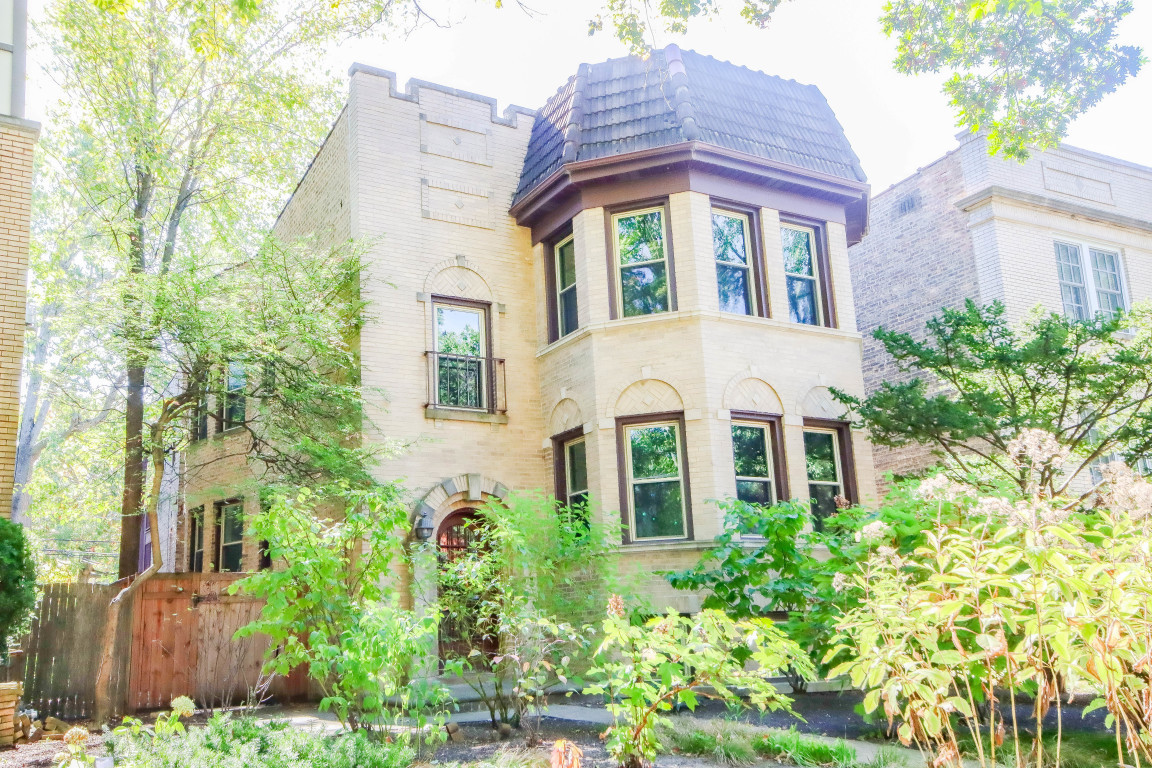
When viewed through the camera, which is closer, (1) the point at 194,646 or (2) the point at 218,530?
(1) the point at 194,646

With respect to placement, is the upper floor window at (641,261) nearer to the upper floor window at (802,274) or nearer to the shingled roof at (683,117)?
the shingled roof at (683,117)

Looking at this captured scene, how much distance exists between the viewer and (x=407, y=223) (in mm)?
14117

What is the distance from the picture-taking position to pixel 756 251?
1416 cm

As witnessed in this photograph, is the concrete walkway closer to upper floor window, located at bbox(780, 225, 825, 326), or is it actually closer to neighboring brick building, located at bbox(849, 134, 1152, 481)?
upper floor window, located at bbox(780, 225, 825, 326)

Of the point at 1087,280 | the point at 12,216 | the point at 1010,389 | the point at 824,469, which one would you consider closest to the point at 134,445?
the point at 12,216

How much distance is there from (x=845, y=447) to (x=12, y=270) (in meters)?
11.7

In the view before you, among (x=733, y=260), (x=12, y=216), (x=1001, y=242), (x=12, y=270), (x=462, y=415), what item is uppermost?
(x=1001, y=242)

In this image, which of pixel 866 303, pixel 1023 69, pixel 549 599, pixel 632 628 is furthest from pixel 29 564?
pixel 866 303

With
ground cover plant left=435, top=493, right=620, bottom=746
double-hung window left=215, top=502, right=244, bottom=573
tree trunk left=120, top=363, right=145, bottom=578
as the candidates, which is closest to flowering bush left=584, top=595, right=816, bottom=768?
ground cover plant left=435, top=493, right=620, bottom=746

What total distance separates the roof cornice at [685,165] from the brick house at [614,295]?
0.04 metres

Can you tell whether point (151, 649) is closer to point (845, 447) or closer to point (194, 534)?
point (194, 534)

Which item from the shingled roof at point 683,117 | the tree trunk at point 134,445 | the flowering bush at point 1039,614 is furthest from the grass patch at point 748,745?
the shingled roof at point 683,117

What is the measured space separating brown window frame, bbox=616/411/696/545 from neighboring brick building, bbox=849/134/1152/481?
19.6 ft

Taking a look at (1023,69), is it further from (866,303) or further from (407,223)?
(866,303)
